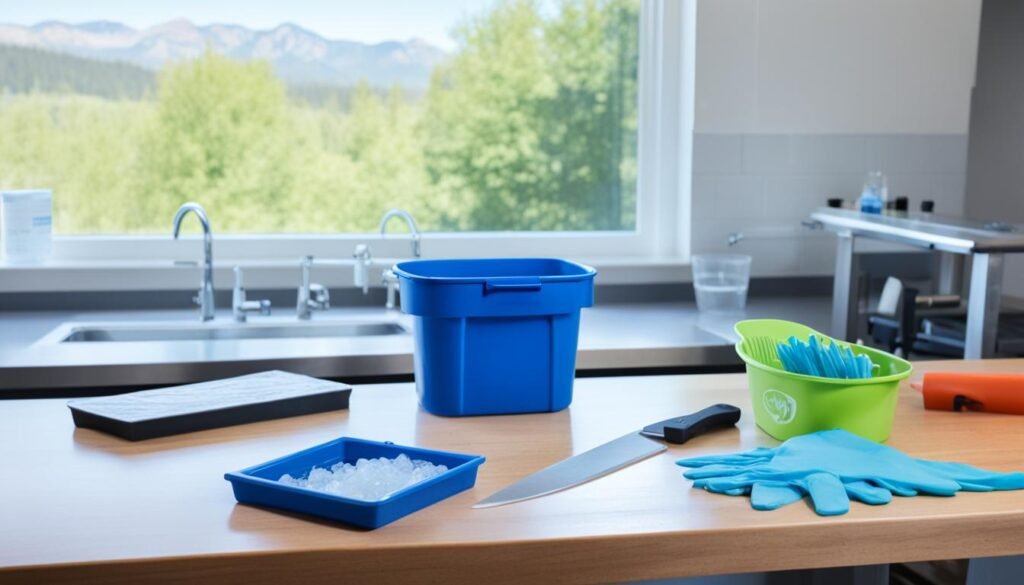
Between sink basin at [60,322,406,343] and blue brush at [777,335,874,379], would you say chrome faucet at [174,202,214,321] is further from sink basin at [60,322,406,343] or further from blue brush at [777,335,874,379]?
blue brush at [777,335,874,379]

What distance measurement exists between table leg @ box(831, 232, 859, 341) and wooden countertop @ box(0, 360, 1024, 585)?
1.30 metres

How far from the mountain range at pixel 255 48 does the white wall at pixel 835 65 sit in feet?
2.77

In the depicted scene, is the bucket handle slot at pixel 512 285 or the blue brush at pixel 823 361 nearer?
the blue brush at pixel 823 361

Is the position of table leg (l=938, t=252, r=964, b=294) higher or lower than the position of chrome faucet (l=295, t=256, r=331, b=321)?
higher

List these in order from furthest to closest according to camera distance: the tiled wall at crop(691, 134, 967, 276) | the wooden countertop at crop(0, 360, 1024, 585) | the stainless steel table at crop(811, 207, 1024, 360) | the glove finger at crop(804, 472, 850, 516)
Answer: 1. the tiled wall at crop(691, 134, 967, 276)
2. the stainless steel table at crop(811, 207, 1024, 360)
3. the glove finger at crop(804, 472, 850, 516)
4. the wooden countertop at crop(0, 360, 1024, 585)

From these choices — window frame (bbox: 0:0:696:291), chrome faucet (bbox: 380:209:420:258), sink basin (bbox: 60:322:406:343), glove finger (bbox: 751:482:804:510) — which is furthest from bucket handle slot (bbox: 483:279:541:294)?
window frame (bbox: 0:0:696:291)

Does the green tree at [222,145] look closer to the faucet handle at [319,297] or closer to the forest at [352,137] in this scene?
the forest at [352,137]

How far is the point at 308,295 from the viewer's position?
2.99 meters

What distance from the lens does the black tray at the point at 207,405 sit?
1.52m

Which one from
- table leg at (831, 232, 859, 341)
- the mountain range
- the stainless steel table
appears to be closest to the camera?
the stainless steel table

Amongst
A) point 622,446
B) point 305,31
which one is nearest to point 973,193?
point 305,31

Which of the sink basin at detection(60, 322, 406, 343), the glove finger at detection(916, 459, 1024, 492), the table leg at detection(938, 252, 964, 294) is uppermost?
the table leg at detection(938, 252, 964, 294)

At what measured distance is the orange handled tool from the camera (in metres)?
1.66

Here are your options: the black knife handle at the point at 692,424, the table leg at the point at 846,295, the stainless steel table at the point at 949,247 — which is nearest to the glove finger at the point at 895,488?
the black knife handle at the point at 692,424
